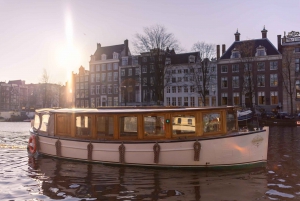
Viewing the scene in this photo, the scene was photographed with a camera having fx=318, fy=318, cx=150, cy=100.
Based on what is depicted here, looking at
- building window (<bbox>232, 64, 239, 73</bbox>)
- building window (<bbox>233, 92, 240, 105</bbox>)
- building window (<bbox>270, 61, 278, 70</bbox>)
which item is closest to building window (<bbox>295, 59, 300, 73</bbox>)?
building window (<bbox>270, 61, 278, 70</bbox>)

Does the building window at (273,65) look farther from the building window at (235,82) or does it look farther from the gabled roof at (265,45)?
A: the building window at (235,82)

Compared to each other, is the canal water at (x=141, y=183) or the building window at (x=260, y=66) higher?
the building window at (x=260, y=66)

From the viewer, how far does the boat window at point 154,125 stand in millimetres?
12656

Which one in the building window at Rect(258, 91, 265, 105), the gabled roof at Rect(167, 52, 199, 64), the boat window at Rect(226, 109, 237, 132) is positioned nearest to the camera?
the boat window at Rect(226, 109, 237, 132)

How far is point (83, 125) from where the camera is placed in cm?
1431

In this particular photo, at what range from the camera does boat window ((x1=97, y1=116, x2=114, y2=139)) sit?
13.6 m

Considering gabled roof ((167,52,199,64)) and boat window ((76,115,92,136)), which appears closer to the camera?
boat window ((76,115,92,136))

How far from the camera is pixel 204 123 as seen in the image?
12500 millimetres

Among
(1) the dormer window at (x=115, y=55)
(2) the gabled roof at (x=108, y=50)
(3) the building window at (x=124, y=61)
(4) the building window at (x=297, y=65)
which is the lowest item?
(4) the building window at (x=297, y=65)

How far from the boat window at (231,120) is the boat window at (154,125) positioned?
2.64 meters

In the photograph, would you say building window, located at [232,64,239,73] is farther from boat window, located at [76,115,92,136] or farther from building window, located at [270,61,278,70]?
boat window, located at [76,115,92,136]

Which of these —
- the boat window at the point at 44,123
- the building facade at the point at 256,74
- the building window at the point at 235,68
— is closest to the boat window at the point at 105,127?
the boat window at the point at 44,123

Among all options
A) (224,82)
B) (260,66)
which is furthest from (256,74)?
(224,82)

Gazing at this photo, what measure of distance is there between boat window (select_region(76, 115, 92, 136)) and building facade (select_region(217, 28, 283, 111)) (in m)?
36.4
